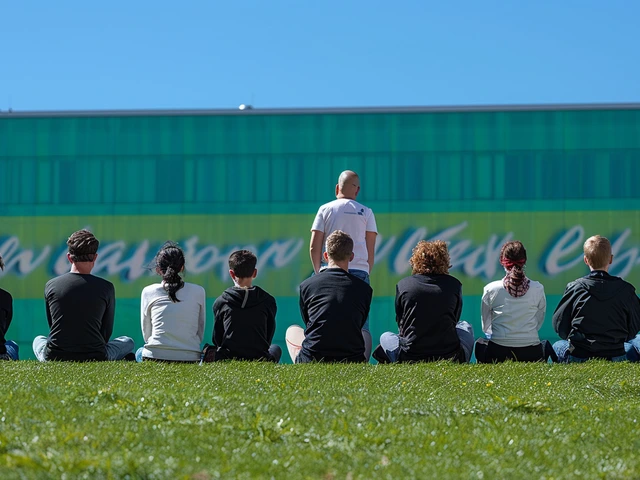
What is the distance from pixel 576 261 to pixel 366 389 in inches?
348

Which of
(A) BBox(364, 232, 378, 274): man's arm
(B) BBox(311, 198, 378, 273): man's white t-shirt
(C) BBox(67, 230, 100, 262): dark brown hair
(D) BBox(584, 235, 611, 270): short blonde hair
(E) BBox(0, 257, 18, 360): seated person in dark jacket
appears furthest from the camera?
(A) BBox(364, 232, 378, 274): man's arm

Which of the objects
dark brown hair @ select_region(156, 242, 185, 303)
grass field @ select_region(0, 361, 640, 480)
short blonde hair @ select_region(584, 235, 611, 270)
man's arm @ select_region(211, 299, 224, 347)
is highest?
short blonde hair @ select_region(584, 235, 611, 270)

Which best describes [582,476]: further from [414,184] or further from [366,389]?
[414,184]

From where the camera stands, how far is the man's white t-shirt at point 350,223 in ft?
26.3

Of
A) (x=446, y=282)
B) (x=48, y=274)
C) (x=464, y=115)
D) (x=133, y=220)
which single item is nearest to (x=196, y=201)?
(x=133, y=220)

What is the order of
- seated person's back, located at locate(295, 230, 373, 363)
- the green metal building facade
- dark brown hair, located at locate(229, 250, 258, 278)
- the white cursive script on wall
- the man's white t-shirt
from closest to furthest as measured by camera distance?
seated person's back, located at locate(295, 230, 373, 363)
dark brown hair, located at locate(229, 250, 258, 278)
the man's white t-shirt
the white cursive script on wall
the green metal building facade

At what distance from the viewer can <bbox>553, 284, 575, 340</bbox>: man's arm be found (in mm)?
7543

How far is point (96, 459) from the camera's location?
364 centimetres

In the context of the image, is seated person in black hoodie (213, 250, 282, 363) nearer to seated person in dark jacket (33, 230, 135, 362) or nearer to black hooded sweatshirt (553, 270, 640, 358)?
seated person in dark jacket (33, 230, 135, 362)

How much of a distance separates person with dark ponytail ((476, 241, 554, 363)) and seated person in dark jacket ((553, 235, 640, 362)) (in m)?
0.23

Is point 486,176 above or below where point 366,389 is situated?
above

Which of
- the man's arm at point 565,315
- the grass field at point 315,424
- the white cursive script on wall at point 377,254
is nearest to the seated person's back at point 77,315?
the grass field at point 315,424

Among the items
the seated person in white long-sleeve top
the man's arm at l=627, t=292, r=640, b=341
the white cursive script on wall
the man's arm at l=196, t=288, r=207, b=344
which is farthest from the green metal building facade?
the seated person in white long-sleeve top

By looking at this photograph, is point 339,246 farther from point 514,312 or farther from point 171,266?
point 514,312
